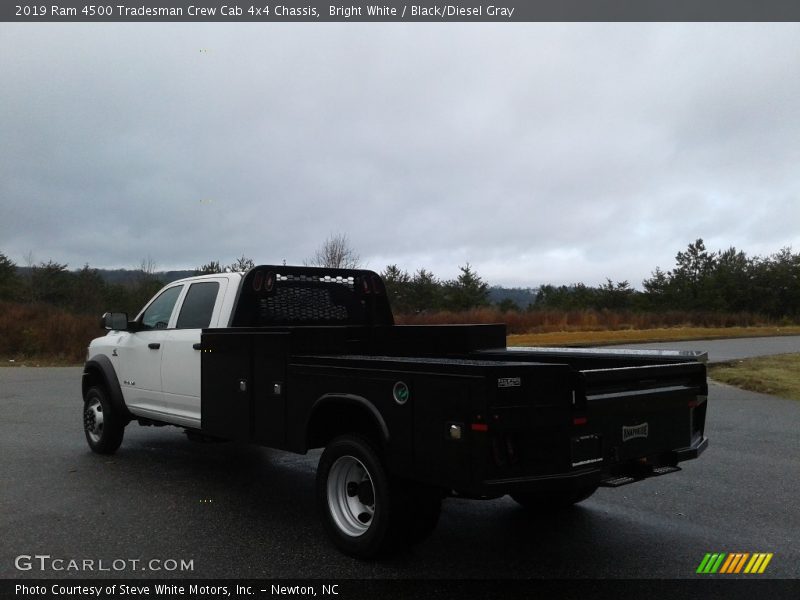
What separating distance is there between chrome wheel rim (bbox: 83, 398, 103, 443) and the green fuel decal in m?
5.12

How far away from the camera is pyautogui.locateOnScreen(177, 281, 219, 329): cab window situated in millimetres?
6742

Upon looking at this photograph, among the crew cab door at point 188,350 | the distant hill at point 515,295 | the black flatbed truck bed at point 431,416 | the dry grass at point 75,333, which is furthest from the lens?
the distant hill at point 515,295

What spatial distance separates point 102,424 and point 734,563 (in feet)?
21.7

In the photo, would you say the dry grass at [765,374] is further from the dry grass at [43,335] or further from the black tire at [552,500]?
the dry grass at [43,335]

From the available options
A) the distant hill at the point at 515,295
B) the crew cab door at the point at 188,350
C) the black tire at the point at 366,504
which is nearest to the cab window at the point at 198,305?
the crew cab door at the point at 188,350

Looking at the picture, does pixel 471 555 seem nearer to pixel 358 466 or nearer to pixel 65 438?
pixel 358 466

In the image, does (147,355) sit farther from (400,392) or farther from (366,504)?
(400,392)

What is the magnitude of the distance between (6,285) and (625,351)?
49.3 meters

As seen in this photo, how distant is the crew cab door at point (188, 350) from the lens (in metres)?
6.49

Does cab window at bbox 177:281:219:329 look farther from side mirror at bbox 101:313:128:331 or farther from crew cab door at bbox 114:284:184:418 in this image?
side mirror at bbox 101:313:128:331

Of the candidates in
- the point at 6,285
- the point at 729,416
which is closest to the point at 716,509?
the point at 729,416

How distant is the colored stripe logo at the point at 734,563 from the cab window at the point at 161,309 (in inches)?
218

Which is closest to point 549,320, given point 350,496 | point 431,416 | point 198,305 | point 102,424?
point 102,424

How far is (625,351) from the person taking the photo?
18.7ft
